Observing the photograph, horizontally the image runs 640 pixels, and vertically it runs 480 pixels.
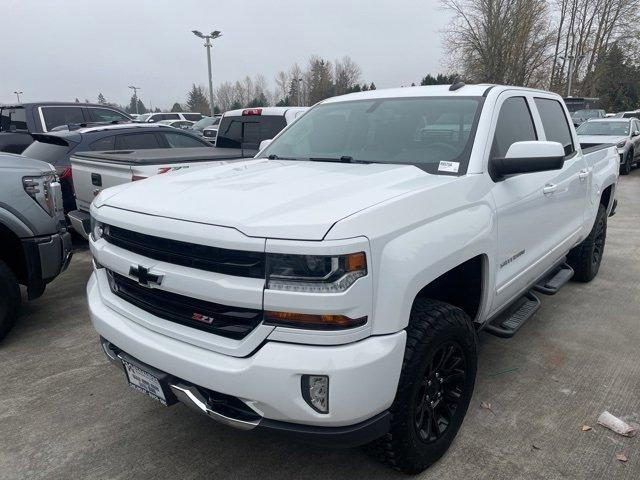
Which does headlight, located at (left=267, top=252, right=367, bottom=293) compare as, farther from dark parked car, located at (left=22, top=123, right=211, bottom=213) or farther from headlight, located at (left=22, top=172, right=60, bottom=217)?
dark parked car, located at (left=22, top=123, right=211, bottom=213)

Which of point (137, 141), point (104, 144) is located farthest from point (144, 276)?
point (137, 141)

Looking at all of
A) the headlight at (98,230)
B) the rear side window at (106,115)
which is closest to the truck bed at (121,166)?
the headlight at (98,230)

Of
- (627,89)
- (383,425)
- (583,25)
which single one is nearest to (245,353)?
(383,425)

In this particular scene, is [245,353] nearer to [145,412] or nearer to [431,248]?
[431,248]

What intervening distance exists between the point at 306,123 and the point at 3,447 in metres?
2.89

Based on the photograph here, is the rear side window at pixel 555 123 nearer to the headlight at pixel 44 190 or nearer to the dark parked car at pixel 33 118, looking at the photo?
the headlight at pixel 44 190

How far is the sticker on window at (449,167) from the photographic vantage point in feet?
8.99

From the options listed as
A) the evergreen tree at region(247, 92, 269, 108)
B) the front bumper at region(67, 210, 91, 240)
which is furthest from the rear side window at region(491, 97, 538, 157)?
the evergreen tree at region(247, 92, 269, 108)

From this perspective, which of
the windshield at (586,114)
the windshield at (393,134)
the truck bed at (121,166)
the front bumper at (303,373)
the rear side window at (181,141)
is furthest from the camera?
the windshield at (586,114)

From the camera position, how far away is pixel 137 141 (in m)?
7.52

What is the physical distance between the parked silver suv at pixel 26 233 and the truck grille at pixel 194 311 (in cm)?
188

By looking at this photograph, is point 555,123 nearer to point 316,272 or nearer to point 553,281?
point 553,281

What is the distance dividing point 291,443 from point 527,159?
6.46 feet

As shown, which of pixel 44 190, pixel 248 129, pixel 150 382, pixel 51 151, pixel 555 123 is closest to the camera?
pixel 150 382
